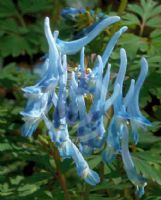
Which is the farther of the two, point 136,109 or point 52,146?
point 52,146

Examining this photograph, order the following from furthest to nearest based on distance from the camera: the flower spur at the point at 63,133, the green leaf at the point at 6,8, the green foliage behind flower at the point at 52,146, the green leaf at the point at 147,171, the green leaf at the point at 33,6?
the green leaf at the point at 33,6, the green leaf at the point at 6,8, the green foliage behind flower at the point at 52,146, the green leaf at the point at 147,171, the flower spur at the point at 63,133

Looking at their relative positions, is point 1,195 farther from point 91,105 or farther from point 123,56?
point 123,56

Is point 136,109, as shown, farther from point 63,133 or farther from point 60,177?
point 60,177

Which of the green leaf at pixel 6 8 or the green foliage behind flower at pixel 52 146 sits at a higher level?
the green leaf at pixel 6 8

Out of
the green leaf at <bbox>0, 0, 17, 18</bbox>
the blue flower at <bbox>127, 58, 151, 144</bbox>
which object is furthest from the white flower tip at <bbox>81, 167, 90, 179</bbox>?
the green leaf at <bbox>0, 0, 17, 18</bbox>

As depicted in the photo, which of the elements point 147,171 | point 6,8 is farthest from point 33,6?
point 147,171

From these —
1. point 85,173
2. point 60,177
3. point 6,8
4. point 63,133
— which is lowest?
point 60,177

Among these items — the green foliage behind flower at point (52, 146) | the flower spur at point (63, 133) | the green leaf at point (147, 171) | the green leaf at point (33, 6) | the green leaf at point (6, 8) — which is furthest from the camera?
the green leaf at point (33, 6)

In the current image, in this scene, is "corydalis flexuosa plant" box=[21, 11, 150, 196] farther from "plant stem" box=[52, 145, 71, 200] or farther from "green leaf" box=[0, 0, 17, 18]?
"green leaf" box=[0, 0, 17, 18]

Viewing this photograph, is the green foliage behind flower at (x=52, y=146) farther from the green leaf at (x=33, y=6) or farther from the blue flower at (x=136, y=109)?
the blue flower at (x=136, y=109)

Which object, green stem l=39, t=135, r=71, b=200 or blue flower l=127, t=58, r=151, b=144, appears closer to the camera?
blue flower l=127, t=58, r=151, b=144

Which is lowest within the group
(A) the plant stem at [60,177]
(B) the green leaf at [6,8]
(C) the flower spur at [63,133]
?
(A) the plant stem at [60,177]

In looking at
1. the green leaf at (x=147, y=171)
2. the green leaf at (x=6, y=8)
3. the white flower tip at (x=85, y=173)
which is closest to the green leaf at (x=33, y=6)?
the green leaf at (x=6, y=8)
